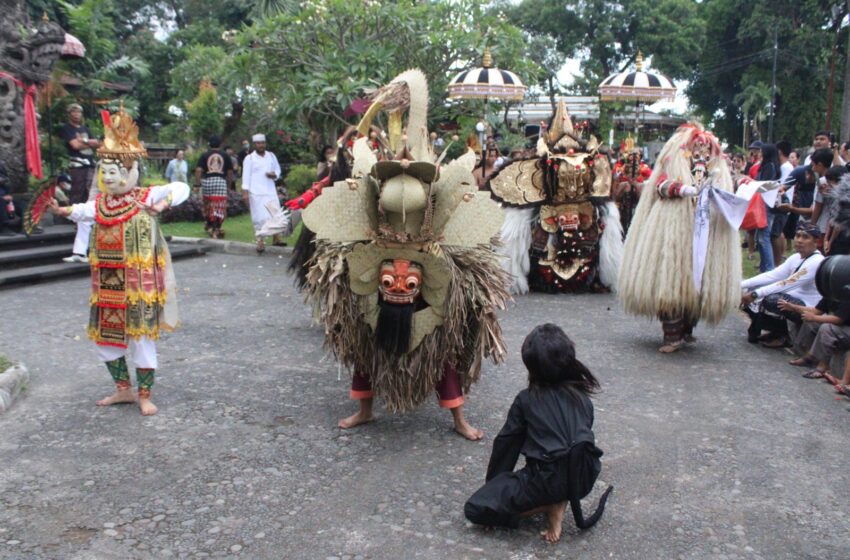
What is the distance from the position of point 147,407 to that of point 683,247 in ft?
14.0

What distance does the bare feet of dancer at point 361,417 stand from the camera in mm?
4668

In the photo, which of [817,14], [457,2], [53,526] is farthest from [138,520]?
[817,14]

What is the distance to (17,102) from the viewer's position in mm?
10695

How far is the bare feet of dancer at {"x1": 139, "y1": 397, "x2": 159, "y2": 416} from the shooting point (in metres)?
4.84

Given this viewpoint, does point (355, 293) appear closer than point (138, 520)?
No

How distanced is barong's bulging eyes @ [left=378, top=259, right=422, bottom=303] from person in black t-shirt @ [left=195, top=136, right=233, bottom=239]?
8.81 m

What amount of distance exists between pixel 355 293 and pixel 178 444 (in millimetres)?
1366

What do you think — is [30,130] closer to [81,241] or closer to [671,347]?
[81,241]

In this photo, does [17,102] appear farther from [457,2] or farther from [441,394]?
[441,394]

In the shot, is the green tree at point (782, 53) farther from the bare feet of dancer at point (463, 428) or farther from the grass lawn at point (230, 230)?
the bare feet of dancer at point (463, 428)

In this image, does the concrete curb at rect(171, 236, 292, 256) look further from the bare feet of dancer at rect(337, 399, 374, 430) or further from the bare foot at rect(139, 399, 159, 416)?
the bare feet of dancer at rect(337, 399, 374, 430)

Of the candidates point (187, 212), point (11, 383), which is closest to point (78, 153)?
point (187, 212)

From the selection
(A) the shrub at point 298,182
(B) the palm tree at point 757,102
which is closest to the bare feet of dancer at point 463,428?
(A) the shrub at point 298,182

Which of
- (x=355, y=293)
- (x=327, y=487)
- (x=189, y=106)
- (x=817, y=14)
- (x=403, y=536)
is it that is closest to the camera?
(x=403, y=536)
